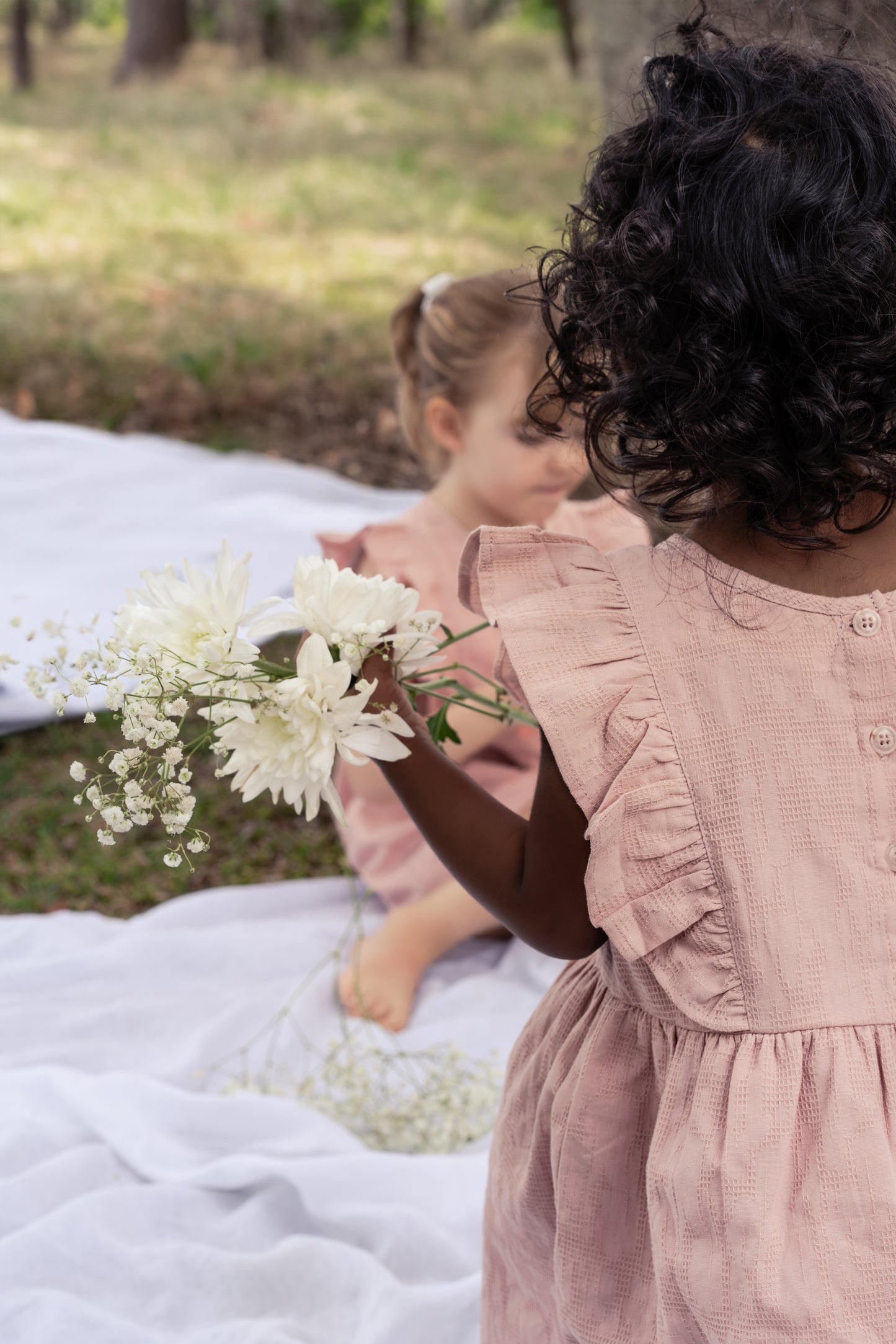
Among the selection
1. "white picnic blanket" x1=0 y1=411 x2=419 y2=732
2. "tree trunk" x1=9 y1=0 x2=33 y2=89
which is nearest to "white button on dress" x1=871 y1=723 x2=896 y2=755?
"white picnic blanket" x1=0 y1=411 x2=419 y2=732

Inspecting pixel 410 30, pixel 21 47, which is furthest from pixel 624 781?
pixel 410 30

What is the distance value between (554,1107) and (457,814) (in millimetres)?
310

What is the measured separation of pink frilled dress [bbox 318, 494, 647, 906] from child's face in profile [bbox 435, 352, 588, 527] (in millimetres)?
79

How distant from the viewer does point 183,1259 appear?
1.76 metres

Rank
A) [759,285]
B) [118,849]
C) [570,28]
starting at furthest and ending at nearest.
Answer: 1. [570,28]
2. [118,849]
3. [759,285]

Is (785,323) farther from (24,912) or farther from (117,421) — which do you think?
(117,421)

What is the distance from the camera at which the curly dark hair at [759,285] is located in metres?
0.98

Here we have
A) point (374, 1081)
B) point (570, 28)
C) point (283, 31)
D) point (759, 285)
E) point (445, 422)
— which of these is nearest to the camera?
point (759, 285)

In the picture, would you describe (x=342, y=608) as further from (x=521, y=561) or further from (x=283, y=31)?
(x=283, y=31)

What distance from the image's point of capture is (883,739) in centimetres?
106

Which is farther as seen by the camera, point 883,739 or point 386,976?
point 386,976

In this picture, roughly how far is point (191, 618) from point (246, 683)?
3.2 inches

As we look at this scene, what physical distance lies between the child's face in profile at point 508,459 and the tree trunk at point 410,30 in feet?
40.7

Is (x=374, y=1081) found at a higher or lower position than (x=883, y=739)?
lower
